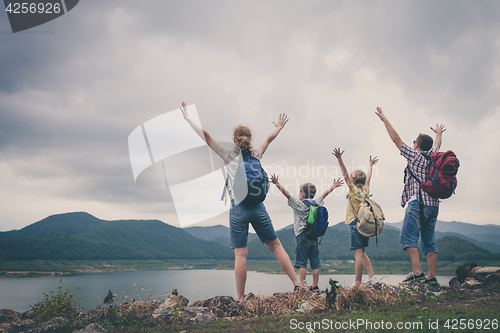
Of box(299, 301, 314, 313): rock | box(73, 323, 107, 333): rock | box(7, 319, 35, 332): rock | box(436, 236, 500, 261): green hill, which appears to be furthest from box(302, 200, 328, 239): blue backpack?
box(436, 236, 500, 261): green hill

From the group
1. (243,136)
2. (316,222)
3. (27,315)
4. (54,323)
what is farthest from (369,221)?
(27,315)

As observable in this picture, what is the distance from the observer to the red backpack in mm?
5078

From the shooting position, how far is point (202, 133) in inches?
184

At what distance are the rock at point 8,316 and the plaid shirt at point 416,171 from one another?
6.99 m

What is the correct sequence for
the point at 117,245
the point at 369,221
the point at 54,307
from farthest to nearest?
the point at 117,245 → the point at 369,221 → the point at 54,307

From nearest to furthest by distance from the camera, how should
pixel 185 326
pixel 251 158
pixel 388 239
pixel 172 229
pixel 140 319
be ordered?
1. pixel 185 326
2. pixel 140 319
3. pixel 251 158
4. pixel 388 239
5. pixel 172 229

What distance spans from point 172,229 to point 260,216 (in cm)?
18620

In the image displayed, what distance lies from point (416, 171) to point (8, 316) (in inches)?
283

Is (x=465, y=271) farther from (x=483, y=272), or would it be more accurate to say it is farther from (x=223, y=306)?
(x=223, y=306)

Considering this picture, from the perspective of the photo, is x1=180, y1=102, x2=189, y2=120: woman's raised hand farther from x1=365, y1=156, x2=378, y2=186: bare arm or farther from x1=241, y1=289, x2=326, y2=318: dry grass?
x1=365, y1=156, x2=378, y2=186: bare arm

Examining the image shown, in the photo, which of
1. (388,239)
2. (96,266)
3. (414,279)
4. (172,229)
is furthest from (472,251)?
(172,229)

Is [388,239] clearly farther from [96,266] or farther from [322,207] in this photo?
[96,266]

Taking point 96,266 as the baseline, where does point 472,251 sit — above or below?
above

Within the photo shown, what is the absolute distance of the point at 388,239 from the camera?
73375 mm
